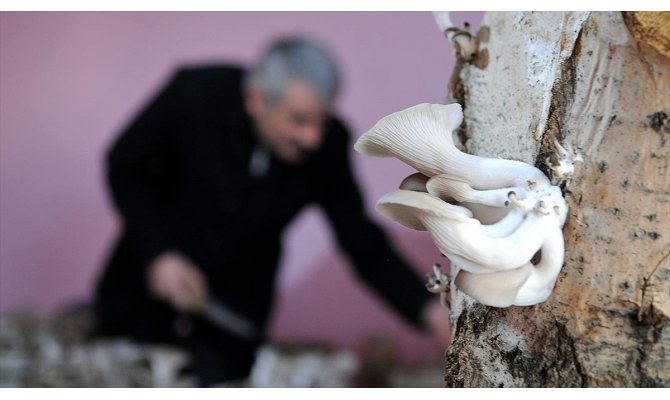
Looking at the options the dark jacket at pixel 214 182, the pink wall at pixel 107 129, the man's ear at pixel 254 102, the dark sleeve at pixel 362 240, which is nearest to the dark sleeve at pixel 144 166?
the dark jacket at pixel 214 182

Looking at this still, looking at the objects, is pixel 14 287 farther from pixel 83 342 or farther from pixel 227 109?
pixel 227 109

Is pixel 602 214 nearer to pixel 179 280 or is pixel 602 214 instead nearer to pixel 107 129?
pixel 179 280

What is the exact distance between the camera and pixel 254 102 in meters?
1.92

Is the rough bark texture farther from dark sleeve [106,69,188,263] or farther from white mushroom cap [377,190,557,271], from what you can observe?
dark sleeve [106,69,188,263]

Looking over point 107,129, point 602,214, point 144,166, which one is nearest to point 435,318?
point 144,166

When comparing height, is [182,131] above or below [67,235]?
above

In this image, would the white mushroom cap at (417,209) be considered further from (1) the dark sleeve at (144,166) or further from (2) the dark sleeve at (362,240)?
(1) the dark sleeve at (144,166)

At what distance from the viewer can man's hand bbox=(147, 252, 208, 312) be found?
76.0 inches

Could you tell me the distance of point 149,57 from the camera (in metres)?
2.51

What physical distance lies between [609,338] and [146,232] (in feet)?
4.88

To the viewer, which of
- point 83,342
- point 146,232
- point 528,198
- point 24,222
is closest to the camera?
point 528,198

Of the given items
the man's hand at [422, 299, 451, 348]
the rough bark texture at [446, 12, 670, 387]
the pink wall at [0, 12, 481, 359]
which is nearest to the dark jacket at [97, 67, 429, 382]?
the man's hand at [422, 299, 451, 348]

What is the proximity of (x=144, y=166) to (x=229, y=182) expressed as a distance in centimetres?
23

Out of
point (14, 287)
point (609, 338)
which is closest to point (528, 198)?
point (609, 338)
